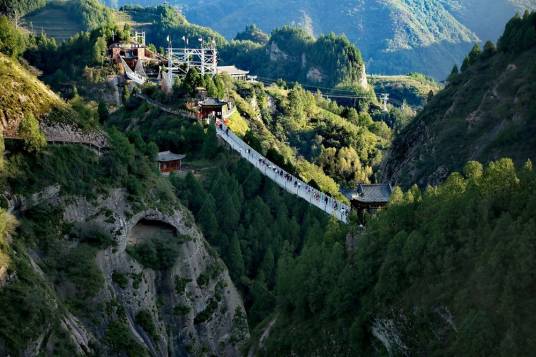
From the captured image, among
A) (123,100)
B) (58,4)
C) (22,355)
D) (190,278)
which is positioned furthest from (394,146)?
(58,4)

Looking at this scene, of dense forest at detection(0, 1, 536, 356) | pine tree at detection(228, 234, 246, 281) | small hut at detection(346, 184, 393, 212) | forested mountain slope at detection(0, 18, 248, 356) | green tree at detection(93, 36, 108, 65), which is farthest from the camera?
green tree at detection(93, 36, 108, 65)

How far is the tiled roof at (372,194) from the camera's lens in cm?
A: 4659

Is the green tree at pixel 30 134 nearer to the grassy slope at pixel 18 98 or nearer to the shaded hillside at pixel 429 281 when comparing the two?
the grassy slope at pixel 18 98

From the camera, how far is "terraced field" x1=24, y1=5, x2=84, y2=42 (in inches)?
5620

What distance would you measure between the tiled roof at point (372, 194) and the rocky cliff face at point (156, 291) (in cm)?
974

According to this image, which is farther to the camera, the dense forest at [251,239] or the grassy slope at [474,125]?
the grassy slope at [474,125]

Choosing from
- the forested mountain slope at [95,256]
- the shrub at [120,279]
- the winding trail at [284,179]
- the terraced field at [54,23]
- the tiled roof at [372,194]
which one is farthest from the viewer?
the terraced field at [54,23]

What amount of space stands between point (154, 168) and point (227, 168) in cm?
1111

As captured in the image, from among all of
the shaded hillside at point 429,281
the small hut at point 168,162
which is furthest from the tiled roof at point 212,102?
the shaded hillside at point 429,281

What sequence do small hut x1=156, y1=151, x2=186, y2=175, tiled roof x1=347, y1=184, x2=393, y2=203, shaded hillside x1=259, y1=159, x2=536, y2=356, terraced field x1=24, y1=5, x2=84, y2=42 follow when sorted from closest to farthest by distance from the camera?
shaded hillside x1=259, y1=159, x2=536, y2=356 < tiled roof x1=347, y1=184, x2=393, y2=203 < small hut x1=156, y1=151, x2=186, y2=175 < terraced field x1=24, y1=5, x2=84, y2=42

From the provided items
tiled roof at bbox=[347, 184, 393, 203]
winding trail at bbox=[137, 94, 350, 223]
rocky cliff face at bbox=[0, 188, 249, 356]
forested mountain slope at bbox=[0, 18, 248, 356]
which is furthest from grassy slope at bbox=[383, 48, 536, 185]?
forested mountain slope at bbox=[0, 18, 248, 356]

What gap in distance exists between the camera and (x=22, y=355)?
32.4 m

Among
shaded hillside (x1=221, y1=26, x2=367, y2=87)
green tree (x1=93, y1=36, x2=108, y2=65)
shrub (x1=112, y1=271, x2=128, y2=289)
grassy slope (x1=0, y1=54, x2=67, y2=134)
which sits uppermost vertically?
shaded hillside (x1=221, y1=26, x2=367, y2=87)

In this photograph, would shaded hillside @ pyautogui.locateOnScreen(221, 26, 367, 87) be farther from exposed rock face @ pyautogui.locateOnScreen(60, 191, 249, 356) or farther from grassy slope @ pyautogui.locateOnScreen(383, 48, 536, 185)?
exposed rock face @ pyautogui.locateOnScreen(60, 191, 249, 356)
